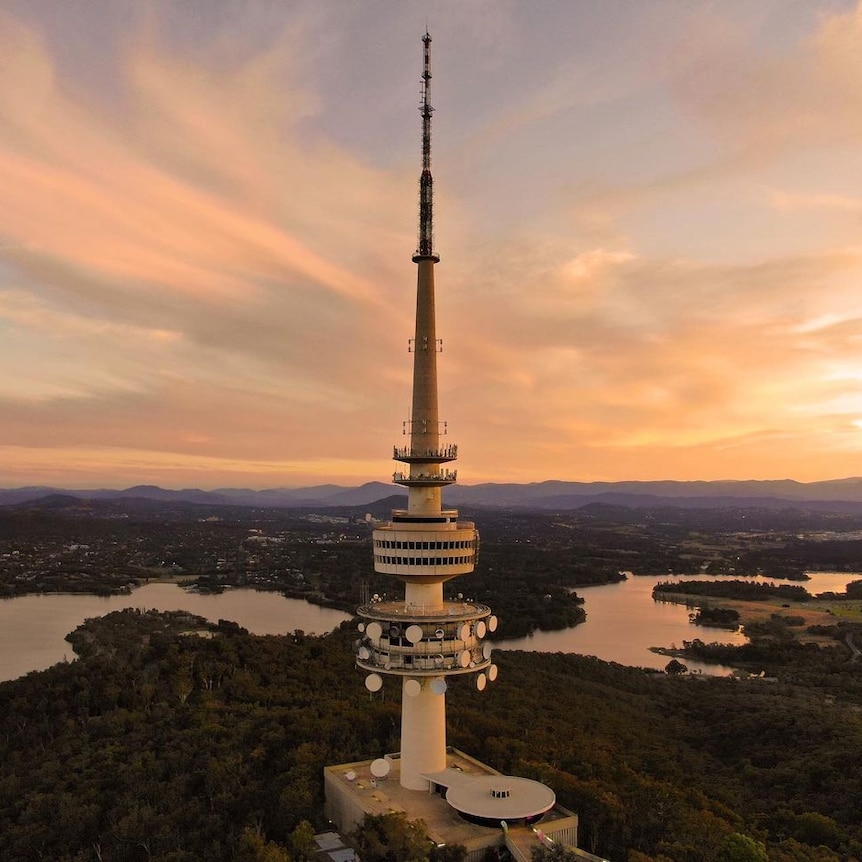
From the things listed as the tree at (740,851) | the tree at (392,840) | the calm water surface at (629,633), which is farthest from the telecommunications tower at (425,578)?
the calm water surface at (629,633)

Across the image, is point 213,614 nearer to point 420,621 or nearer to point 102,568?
point 102,568

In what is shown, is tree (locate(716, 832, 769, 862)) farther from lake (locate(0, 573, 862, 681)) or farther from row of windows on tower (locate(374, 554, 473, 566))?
lake (locate(0, 573, 862, 681))

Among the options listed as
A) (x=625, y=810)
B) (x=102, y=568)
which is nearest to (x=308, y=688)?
(x=625, y=810)

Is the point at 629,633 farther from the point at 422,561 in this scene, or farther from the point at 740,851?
the point at 740,851

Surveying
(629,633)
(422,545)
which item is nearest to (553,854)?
(422,545)

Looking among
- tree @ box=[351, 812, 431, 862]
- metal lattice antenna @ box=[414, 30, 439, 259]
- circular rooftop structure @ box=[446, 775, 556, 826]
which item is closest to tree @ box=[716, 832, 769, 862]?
circular rooftop structure @ box=[446, 775, 556, 826]

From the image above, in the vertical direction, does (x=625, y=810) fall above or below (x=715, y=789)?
above

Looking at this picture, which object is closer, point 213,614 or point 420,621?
point 420,621
